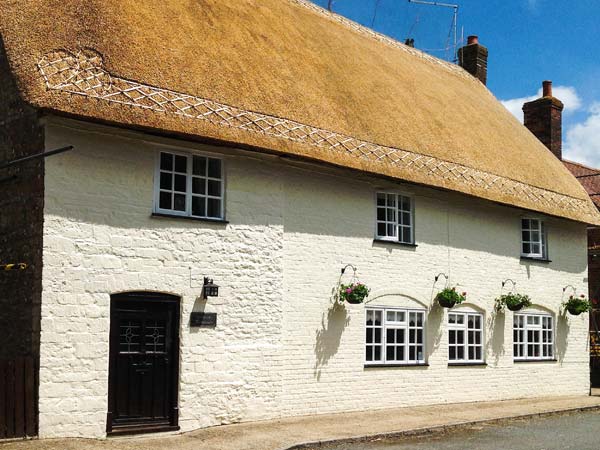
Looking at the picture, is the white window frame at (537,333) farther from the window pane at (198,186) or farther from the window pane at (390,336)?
the window pane at (198,186)

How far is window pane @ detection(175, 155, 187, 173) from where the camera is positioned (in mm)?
13586

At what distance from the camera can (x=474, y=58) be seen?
27031 mm

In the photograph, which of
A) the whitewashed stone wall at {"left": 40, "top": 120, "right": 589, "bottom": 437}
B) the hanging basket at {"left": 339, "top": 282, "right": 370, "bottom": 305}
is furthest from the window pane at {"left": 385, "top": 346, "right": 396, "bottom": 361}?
the hanging basket at {"left": 339, "top": 282, "right": 370, "bottom": 305}

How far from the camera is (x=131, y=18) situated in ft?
45.2

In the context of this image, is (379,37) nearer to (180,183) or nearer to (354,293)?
(354,293)

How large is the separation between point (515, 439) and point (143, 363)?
6.10 meters

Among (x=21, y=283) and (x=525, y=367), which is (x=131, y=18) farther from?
(x=525, y=367)

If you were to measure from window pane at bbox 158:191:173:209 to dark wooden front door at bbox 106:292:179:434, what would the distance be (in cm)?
147

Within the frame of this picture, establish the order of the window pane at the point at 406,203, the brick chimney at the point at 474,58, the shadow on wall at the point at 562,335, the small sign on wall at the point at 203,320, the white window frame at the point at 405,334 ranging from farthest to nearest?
1. the brick chimney at the point at 474,58
2. the shadow on wall at the point at 562,335
3. the window pane at the point at 406,203
4. the white window frame at the point at 405,334
5. the small sign on wall at the point at 203,320

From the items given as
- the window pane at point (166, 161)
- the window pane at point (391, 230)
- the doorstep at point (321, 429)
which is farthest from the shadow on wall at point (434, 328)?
the window pane at point (166, 161)

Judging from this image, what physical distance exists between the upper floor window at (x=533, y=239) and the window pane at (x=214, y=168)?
964 centimetres

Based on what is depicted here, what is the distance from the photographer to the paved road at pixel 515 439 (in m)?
12.4

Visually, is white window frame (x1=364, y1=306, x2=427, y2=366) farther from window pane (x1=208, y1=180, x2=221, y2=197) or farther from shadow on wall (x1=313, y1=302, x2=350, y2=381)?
window pane (x1=208, y1=180, x2=221, y2=197)

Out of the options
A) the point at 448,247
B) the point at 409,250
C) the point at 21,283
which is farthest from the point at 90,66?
the point at 448,247
